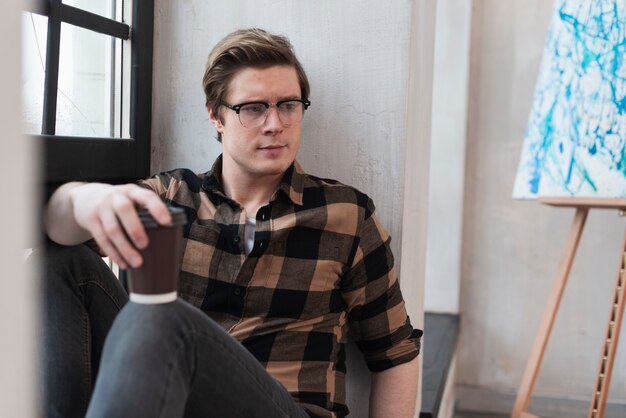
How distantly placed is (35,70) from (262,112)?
0.43 m

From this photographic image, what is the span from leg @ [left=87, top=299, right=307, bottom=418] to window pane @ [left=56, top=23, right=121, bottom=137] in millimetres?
696

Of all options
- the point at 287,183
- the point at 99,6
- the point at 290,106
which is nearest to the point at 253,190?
the point at 287,183

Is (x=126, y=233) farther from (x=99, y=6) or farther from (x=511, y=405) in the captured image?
(x=511, y=405)

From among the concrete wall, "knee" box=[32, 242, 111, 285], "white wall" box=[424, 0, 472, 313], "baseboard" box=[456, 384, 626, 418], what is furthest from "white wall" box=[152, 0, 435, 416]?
"baseboard" box=[456, 384, 626, 418]

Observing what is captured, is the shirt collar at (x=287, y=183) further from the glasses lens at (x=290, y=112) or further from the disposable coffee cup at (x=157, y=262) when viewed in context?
the disposable coffee cup at (x=157, y=262)

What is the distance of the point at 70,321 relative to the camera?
4.29 feet

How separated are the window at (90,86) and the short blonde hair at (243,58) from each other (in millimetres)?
263

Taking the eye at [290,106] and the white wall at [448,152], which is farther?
the white wall at [448,152]

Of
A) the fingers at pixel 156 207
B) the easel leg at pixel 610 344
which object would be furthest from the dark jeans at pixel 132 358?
the easel leg at pixel 610 344

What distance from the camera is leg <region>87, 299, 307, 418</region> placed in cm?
93

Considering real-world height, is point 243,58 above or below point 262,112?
above

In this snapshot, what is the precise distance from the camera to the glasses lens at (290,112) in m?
1.54

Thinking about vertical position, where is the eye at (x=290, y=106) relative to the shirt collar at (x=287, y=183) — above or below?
above

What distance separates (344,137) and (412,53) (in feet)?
0.77
